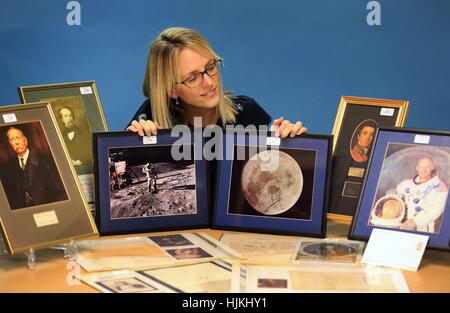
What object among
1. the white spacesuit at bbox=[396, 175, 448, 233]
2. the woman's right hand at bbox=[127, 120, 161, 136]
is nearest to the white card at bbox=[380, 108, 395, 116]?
the white spacesuit at bbox=[396, 175, 448, 233]

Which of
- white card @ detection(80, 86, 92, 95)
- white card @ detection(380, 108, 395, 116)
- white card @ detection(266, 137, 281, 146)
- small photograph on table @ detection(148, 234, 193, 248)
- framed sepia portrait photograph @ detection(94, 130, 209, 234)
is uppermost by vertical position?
white card @ detection(80, 86, 92, 95)

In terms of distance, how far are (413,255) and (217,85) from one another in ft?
2.74

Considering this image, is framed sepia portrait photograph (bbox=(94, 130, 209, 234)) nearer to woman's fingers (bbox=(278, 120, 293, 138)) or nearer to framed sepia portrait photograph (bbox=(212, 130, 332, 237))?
framed sepia portrait photograph (bbox=(212, 130, 332, 237))

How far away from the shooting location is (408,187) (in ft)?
5.75

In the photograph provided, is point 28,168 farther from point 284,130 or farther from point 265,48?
point 265,48

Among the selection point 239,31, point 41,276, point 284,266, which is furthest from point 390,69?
point 41,276

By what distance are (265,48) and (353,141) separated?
1141 millimetres

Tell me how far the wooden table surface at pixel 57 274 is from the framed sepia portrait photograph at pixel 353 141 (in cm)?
27

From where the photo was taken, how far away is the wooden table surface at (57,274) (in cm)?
155

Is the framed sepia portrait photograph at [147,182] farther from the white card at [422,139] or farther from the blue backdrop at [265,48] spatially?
the blue backdrop at [265,48]

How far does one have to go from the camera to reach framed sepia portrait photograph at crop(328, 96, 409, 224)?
6.28 feet

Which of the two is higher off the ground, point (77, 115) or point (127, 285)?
point (77, 115)

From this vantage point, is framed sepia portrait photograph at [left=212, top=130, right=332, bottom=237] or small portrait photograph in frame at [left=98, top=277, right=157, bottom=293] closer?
→ small portrait photograph in frame at [left=98, top=277, right=157, bottom=293]

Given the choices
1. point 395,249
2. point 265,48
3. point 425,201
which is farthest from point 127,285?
point 265,48
